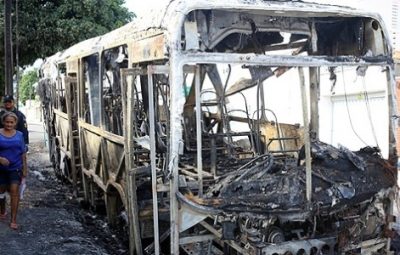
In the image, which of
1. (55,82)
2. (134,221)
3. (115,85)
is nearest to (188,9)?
(134,221)

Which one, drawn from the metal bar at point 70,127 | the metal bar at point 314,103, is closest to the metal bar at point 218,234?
the metal bar at point 314,103

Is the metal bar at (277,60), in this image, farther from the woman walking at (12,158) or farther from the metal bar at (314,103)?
the woman walking at (12,158)

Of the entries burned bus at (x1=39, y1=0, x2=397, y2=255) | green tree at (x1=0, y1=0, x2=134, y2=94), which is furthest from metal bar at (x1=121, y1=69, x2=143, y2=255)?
green tree at (x1=0, y1=0, x2=134, y2=94)

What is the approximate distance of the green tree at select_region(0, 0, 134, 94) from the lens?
15.0 m

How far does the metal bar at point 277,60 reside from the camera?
148 inches

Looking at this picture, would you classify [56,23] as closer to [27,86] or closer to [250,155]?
[250,155]

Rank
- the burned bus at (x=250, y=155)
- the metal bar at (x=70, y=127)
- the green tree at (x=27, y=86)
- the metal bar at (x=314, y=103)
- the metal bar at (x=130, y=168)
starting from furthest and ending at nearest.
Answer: the green tree at (x=27, y=86), the metal bar at (x=70, y=127), the metal bar at (x=314, y=103), the metal bar at (x=130, y=168), the burned bus at (x=250, y=155)

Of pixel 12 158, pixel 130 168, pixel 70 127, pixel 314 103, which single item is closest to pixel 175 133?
pixel 130 168

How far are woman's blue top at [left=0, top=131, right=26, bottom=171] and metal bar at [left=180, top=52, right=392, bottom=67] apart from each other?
3297 mm

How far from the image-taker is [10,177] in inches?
242

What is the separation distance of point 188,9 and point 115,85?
10.00ft

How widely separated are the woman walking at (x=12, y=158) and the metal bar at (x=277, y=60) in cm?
328

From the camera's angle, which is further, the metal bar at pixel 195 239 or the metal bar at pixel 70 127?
the metal bar at pixel 70 127

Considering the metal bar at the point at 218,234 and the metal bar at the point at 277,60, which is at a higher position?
the metal bar at the point at 277,60
